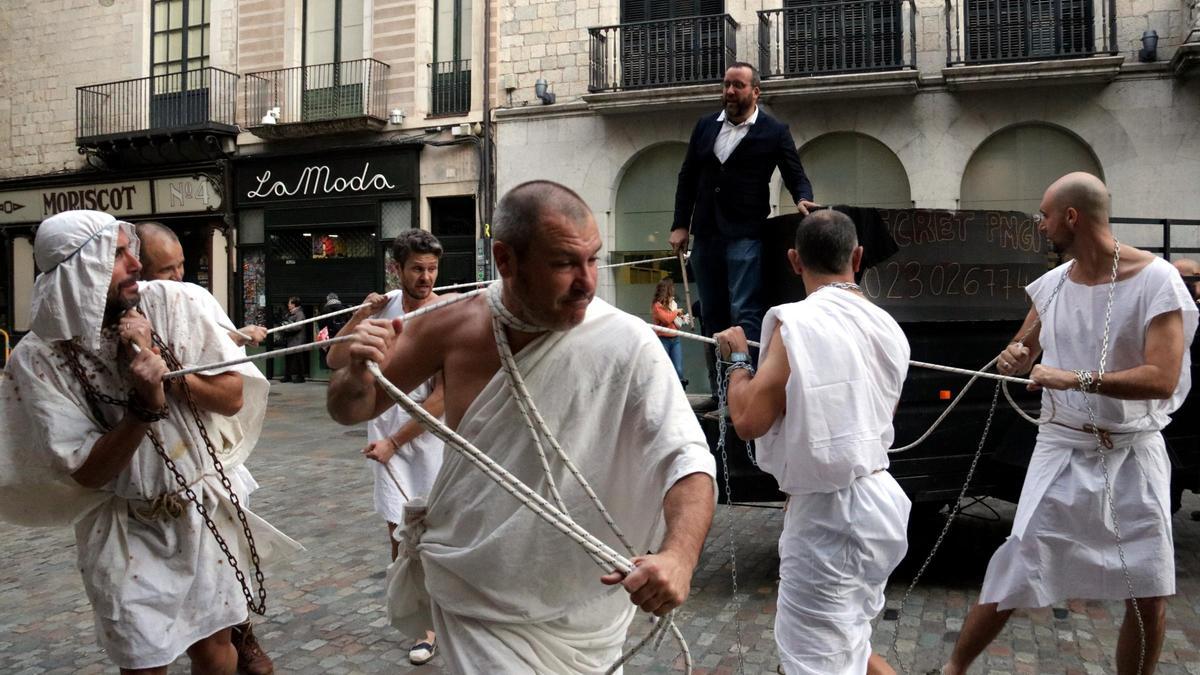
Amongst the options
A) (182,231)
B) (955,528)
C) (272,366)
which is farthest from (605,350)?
(182,231)

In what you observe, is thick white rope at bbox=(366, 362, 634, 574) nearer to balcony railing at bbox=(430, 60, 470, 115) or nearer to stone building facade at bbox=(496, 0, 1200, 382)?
stone building facade at bbox=(496, 0, 1200, 382)

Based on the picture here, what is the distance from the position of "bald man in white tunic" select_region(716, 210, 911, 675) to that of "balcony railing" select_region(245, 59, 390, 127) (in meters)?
17.6

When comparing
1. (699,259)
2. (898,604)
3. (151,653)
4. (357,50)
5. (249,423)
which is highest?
(357,50)

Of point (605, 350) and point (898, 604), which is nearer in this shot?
point (605, 350)

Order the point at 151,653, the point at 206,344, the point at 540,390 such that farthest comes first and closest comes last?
the point at 206,344 → the point at 151,653 → the point at 540,390

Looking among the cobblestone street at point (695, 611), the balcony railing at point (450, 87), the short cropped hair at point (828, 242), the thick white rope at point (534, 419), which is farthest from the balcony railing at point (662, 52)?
the thick white rope at point (534, 419)

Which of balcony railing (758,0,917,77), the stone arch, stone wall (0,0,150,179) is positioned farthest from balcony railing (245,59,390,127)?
balcony railing (758,0,917,77)

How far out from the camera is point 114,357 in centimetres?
317

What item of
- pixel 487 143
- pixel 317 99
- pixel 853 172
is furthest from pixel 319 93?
pixel 853 172

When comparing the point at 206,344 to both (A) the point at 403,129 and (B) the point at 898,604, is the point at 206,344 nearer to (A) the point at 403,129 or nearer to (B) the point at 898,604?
(B) the point at 898,604

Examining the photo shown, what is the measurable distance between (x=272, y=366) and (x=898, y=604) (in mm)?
18212

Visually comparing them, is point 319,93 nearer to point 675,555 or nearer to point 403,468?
point 403,468

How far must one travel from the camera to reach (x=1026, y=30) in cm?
1571

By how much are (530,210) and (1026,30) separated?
15.7 meters
